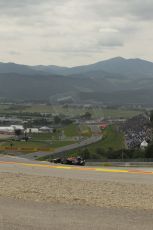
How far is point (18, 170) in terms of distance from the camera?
65.0 feet

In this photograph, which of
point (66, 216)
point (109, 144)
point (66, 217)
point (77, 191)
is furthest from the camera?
point (109, 144)

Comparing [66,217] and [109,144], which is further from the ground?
[66,217]

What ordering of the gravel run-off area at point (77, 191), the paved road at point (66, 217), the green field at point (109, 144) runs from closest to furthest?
the paved road at point (66, 217) → the gravel run-off area at point (77, 191) → the green field at point (109, 144)

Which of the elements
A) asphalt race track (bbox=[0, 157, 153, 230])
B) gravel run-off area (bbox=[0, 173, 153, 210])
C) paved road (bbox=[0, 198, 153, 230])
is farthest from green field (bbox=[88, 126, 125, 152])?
paved road (bbox=[0, 198, 153, 230])

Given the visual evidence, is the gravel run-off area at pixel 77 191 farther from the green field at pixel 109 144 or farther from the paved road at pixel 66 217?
the green field at pixel 109 144

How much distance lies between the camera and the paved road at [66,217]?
9.23m

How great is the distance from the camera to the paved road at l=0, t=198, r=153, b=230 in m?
9.23

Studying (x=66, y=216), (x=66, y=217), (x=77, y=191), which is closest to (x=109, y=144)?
(x=77, y=191)

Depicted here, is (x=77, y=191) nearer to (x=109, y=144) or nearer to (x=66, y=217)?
(x=66, y=217)

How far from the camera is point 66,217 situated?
10000mm

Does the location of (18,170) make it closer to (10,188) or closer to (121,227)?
(10,188)

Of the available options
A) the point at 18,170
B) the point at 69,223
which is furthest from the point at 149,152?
the point at 69,223

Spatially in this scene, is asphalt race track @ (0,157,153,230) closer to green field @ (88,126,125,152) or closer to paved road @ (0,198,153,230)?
paved road @ (0,198,153,230)

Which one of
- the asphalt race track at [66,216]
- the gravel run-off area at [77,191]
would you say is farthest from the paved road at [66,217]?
the gravel run-off area at [77,191]
